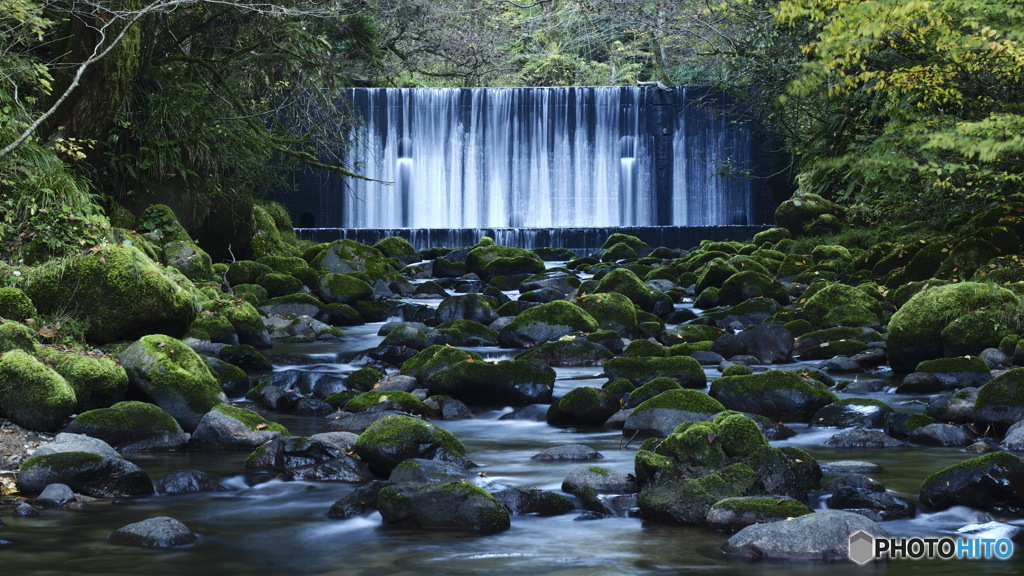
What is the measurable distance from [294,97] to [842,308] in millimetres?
8050

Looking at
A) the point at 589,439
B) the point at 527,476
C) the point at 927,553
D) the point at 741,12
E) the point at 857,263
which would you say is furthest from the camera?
the point at 741,12

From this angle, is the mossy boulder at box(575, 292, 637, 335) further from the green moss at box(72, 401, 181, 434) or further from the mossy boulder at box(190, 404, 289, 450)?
the green moss at box(72, 401, 181, 434)

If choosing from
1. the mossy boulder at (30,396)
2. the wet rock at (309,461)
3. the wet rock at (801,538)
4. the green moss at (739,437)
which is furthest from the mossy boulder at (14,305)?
the wet rock at (801,538)

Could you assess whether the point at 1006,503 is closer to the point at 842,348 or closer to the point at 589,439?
the point at 589,439

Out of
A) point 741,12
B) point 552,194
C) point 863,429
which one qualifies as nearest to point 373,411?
point 863,429

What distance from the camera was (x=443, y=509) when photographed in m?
5.02

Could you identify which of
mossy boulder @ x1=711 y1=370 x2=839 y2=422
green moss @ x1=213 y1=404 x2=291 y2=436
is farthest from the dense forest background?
green moss @ x1=213 y1=404 x2=291 y2=436

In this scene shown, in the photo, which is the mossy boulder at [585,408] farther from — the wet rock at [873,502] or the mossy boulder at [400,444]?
the wet rock at [873,502]

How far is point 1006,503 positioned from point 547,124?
20.5m

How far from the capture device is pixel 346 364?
10164mm

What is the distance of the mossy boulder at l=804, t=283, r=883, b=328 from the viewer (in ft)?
38.1

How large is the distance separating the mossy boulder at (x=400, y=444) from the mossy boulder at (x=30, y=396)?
1985 millimetres

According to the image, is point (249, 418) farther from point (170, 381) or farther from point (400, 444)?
point (400, 444)

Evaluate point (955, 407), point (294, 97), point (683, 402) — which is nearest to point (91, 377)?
point (683, 402)
